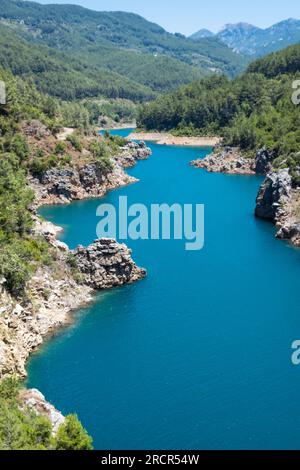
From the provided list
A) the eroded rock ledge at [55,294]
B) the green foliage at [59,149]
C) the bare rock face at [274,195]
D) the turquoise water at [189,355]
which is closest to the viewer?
the turquoise water at [189,355]

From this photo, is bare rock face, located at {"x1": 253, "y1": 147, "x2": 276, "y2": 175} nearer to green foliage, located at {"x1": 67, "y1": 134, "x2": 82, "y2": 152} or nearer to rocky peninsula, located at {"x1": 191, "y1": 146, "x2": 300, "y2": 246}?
rocky peninsula, located at {"x1": 191, "y1": 146, "x2": 300, "y2": 246}

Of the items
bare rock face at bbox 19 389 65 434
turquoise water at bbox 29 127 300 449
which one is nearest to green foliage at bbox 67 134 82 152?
turquoise water at bbox 29 127 300 449

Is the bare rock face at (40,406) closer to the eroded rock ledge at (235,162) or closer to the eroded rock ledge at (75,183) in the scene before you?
the eroded rock ledge at (75,183)

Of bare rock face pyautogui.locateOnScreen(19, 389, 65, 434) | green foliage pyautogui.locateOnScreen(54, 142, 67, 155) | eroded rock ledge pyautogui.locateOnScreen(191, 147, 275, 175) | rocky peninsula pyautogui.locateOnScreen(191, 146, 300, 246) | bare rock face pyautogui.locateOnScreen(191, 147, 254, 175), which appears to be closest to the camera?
bare rock face pyautogui.locateOnScreen(19, 389, 65, 434)

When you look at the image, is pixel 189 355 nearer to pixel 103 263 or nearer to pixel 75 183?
pixel 103 263

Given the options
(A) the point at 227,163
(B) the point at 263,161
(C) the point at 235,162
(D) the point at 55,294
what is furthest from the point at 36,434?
(C) the point at 235,162

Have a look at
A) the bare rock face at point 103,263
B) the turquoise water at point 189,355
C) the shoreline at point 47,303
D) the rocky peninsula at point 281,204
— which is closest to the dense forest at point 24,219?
the shoreline at point 47,303
